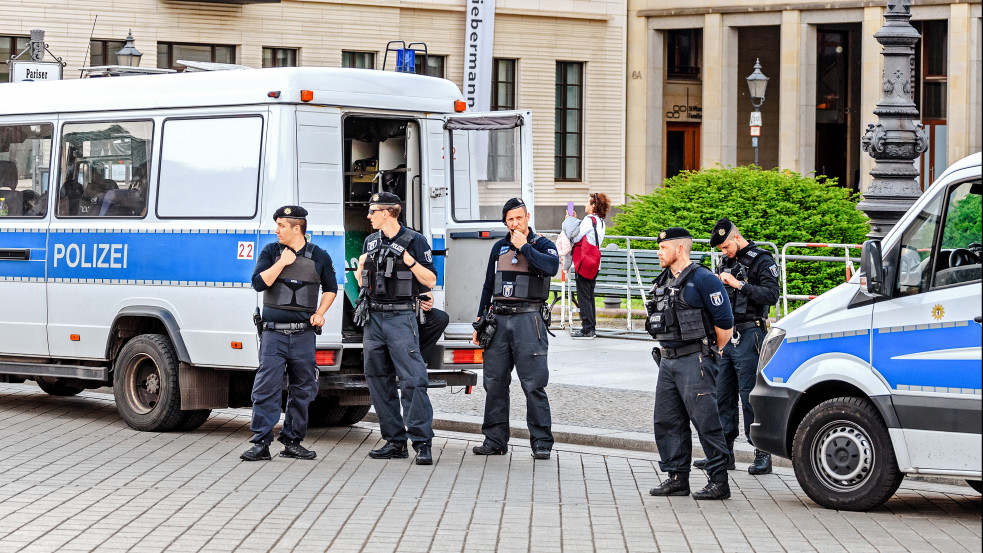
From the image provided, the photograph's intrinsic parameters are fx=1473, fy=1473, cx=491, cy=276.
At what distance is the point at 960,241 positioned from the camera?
8.25 meters

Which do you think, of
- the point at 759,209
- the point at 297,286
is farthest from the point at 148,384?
the point at 759,209

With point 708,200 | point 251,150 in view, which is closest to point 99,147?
point 251,150

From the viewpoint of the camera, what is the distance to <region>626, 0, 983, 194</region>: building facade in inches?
1451

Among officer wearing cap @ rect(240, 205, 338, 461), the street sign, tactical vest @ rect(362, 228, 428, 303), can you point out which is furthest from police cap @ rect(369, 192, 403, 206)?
the street sign

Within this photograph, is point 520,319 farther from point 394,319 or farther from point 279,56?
point 279,56

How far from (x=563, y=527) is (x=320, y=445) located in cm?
363

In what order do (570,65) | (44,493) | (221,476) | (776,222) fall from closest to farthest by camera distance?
(44,493), (221,476), (776,222), (570,65)

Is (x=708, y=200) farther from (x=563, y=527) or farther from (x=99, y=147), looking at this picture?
(x=563, y=527)

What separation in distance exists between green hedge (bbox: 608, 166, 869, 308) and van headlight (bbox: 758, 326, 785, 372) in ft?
35.2

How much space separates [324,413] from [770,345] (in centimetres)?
456

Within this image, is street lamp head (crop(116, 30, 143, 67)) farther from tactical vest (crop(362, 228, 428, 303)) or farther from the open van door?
tactical vest (crop(362, 228, 428, 303))

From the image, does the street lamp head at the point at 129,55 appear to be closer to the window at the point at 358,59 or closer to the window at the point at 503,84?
the window at the point at 358,59

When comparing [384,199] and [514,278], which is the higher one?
[384,199]

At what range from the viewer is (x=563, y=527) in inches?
318
